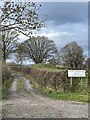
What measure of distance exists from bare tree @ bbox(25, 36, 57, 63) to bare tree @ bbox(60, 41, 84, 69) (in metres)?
14.5

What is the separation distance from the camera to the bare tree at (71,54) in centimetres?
7088

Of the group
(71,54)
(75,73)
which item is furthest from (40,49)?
(75,73)

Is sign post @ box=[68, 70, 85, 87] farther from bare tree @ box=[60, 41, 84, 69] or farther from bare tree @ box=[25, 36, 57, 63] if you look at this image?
bare tree @ box=[25, 36, 57, 63]

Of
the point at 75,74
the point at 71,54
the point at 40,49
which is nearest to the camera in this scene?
the point at 75,74

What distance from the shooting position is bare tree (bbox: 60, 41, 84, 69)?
70875 mm

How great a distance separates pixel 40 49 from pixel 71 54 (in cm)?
2342

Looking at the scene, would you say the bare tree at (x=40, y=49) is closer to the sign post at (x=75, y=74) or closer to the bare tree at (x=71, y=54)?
the bare tree at (x=71, y=54)

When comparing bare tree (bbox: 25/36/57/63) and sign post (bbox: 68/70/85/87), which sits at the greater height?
Result: bare tree (bbox: 25/36/57/63)

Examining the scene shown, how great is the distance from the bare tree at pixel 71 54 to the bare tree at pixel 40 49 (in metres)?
14.5

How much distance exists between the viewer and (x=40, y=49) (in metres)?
96.7

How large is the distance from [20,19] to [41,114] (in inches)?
359

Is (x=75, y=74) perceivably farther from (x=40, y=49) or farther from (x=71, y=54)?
(x=40, y=49)

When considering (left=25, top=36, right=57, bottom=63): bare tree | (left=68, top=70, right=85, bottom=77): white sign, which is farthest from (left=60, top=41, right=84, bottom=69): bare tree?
(left=68, top=70, right=85, bottom=77): white sign

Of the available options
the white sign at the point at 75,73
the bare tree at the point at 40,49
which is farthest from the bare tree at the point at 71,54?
the white sign at the point at 75,73
